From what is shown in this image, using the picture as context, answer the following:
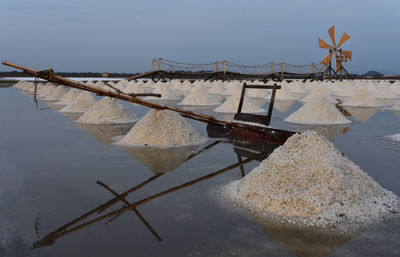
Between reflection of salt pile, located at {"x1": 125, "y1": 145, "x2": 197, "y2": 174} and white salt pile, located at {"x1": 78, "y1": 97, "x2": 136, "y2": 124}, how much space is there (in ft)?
8.23

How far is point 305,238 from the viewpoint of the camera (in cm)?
250

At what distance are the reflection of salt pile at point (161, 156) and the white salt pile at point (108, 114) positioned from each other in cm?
251

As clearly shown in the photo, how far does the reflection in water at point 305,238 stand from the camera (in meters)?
2.33

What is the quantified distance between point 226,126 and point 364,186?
10.3 ft

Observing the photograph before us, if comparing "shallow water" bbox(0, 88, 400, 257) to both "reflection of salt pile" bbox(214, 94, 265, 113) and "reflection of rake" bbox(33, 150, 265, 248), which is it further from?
"reflection of salt pile" bbox(214, 94, 265, 113)

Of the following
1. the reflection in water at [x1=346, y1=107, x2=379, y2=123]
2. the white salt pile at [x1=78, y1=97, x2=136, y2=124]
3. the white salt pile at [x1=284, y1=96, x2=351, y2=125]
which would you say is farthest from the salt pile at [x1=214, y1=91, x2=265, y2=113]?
the white salt pile at [x1=78, y1=97, x2=136, y2=124]

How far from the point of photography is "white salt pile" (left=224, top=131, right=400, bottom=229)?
2.83 meters

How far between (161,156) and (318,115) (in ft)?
15.0

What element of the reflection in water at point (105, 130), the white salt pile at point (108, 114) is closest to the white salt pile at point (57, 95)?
the white salt pile at point (108, 114)

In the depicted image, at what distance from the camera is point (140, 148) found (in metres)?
5.23

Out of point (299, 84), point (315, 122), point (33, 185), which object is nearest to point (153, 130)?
point (33, 185)

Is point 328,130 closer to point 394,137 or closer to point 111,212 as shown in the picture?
point 394,137

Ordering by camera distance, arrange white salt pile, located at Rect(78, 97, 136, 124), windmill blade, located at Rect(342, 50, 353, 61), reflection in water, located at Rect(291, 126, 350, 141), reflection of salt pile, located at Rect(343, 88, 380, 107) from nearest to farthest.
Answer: reflection in water, located at Rect(291, 126, 350, 141)
white salt pile, located at Rect(78, 97, 136, 124)
reflection of salt pile, located at Rect(343, 88, 380, 107)
windmill blade, located at Rect(342, 50, 353, 61)

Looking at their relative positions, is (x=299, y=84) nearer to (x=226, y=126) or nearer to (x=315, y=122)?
(x=315, y=122)
